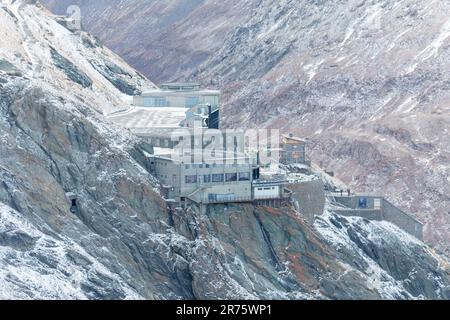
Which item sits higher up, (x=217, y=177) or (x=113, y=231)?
(x=217, y=177)

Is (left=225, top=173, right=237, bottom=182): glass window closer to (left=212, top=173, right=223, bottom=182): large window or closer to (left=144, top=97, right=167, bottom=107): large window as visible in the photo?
(left=212, top=173, right=223, bottom=182): large window

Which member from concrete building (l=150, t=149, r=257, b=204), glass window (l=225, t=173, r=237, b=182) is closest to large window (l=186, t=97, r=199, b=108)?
concrete building (l=150, t=149, r=257, b=204)

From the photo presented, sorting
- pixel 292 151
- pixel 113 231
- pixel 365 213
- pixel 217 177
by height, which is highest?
pixel 292 151

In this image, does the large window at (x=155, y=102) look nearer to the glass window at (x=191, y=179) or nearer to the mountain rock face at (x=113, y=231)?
the mountain rock face at (x=113, y=231)

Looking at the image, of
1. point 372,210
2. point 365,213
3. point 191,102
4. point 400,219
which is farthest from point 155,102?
point 400,219

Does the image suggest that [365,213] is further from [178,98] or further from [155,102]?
[155,102]

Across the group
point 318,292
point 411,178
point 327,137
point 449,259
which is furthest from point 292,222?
point 327,137
